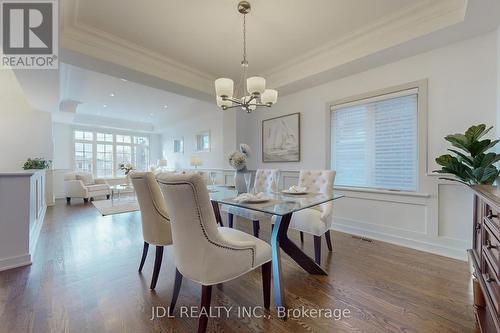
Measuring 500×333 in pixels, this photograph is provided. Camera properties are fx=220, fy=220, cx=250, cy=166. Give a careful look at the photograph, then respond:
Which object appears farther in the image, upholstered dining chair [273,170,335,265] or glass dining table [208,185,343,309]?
upholstered dining chair [273,170,335,265]

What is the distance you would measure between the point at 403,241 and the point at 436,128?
1466mm

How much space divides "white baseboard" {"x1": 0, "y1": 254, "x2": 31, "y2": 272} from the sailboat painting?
12.0 ft

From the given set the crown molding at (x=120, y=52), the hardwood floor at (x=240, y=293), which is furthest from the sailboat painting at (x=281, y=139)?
the hardwood floor at (x=240, y=293)

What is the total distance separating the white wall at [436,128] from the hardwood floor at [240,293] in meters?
0.28

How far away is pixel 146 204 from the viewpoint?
77.0 inches

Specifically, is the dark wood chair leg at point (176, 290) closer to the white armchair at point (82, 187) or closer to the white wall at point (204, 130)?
the white wall at point (204, 130)

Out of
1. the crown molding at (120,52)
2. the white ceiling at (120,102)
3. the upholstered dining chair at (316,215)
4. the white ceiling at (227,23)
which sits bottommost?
the upholstered dining chair at (316,215)

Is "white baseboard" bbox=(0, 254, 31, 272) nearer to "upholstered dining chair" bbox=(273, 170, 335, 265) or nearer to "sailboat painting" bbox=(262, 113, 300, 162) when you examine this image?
"upholstered dining chair" bbox=(273, 170, 335, 265)

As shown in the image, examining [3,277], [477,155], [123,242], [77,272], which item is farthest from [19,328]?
[477,155]

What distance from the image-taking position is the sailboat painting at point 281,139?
4047 millimetres

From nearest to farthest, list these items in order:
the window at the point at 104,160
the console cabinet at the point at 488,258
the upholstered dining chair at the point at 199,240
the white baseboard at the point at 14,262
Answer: the console cabinet at the point at 488,258 < the upholstered dining chair at the point at 199,240 < the white baseboard at the point at 14,262 < the window at the point at 104,160

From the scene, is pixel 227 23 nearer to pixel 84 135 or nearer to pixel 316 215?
pixel 316 215

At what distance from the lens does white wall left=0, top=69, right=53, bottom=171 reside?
16.6ft

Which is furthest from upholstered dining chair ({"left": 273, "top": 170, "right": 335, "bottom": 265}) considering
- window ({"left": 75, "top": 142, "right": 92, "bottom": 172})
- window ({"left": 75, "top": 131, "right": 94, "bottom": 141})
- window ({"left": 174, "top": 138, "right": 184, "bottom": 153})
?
window ({"left": 75, "top": 131, "right": 94, "bottom": 141})
